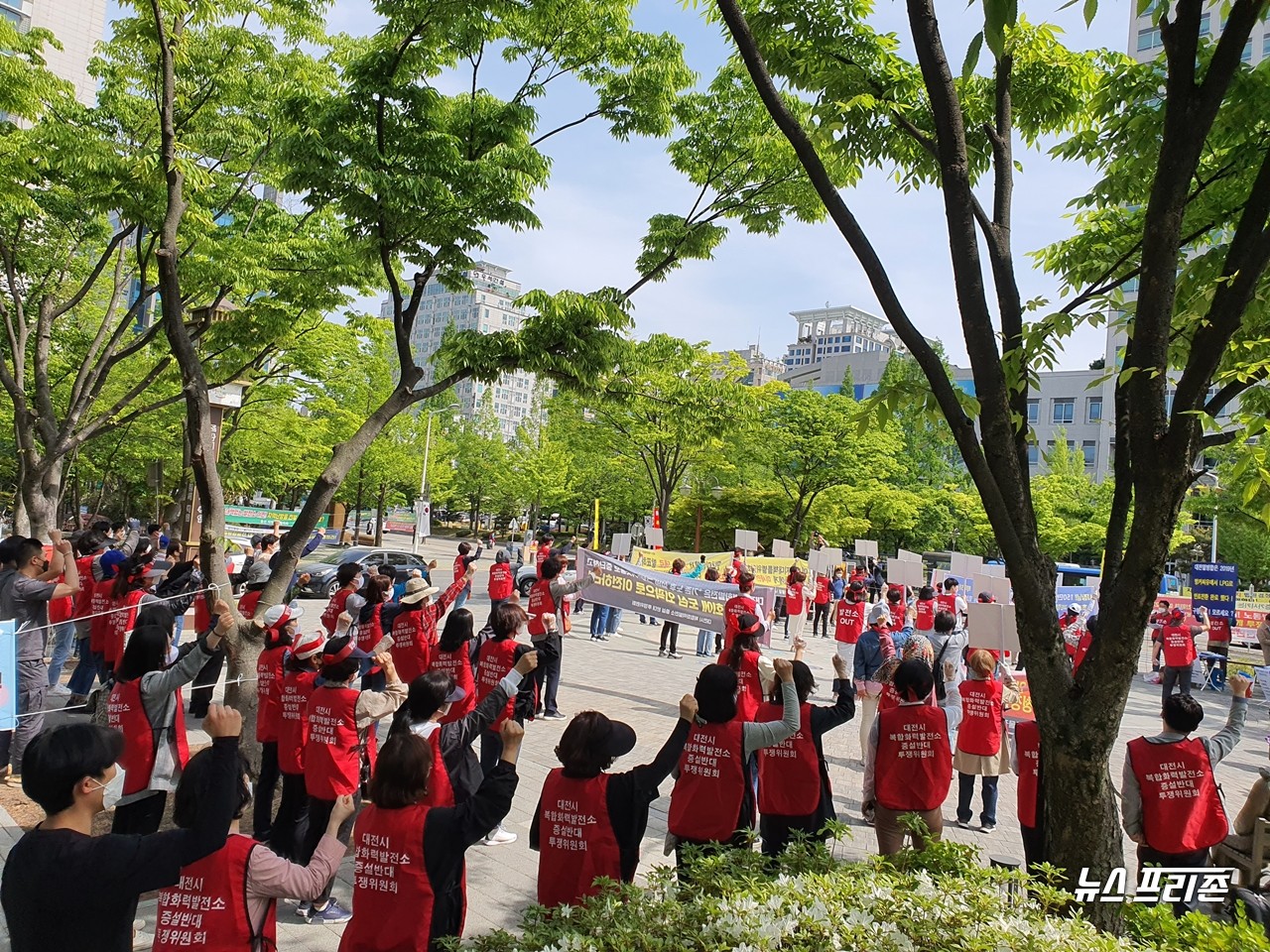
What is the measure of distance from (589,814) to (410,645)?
475 cm

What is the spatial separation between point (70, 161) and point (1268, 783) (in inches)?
519

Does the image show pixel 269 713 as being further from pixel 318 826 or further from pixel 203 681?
pixel 203 681

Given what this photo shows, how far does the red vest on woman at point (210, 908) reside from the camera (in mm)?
2971

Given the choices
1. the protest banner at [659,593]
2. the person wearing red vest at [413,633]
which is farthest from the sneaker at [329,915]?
the protest banner at [659,593]

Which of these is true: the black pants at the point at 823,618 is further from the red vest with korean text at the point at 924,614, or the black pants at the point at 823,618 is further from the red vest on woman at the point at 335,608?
the red vest on woman at the point at 335,608

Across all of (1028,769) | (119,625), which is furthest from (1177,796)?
(119,625)

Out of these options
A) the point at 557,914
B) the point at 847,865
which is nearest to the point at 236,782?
the point at 557,914

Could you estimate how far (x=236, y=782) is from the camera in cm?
298

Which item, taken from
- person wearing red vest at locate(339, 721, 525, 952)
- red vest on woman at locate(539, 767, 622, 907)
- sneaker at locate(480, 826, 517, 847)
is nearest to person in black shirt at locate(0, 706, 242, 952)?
person wearing red vest at locate(339, 721, 525, 952)

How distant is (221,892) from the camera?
2.99 meters

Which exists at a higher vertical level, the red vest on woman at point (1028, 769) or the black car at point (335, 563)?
the red vest on woman at point (1028, 769)

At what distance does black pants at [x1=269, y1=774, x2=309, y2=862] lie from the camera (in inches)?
213

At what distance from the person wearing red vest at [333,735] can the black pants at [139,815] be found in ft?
2.87

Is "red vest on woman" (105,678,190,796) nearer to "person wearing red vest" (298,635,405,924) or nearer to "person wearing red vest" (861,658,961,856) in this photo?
"person wearing red vest" (298,635,405,924)
